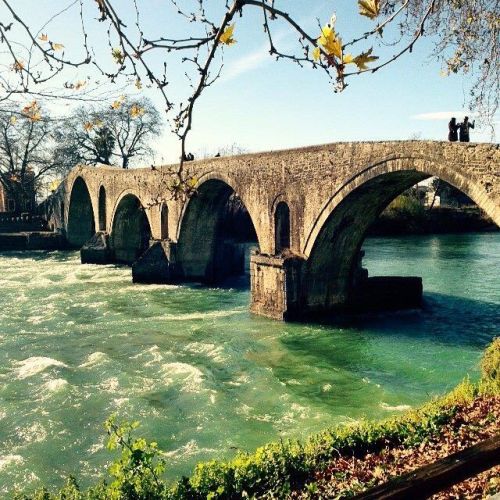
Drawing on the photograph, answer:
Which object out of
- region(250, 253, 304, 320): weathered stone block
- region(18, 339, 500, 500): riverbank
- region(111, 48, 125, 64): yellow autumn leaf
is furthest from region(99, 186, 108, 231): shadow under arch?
region(111, 48, 125, 64): yellow autumn leaf

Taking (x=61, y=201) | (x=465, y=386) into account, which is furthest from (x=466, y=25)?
(x=61, y=201)

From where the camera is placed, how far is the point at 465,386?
7.99 meters

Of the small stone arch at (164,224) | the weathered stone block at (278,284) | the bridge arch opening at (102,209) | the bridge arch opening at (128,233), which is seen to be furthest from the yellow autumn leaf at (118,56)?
the bridge arch opening at (102,209)

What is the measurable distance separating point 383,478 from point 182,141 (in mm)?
4218

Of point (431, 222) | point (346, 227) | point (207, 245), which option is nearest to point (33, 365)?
point (346, 227)

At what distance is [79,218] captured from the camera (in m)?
42.3

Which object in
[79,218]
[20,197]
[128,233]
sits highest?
[20,197]

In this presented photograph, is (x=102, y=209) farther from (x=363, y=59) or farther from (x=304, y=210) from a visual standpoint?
(x=363, y=59)

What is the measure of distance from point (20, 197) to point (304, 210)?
143ft

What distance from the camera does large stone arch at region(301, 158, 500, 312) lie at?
46.3 ft

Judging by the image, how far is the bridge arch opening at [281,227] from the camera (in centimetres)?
1791

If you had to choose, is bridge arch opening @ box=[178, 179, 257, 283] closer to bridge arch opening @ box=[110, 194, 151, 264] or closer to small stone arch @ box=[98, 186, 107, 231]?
bridge arch opening @ box=[110, 194, 151, 264]

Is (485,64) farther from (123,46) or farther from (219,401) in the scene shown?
(219,401)

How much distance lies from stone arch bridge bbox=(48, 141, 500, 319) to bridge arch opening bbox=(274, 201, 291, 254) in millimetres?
33
